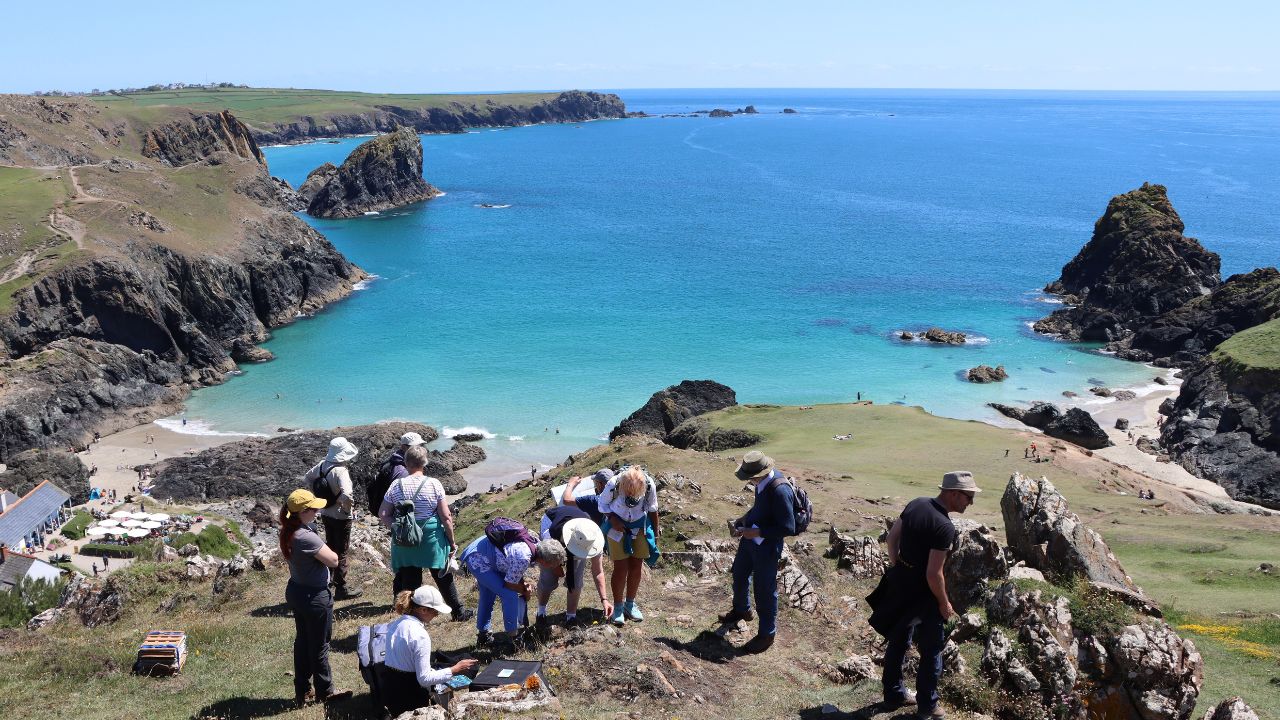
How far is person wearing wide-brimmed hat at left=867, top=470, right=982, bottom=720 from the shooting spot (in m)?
9.78

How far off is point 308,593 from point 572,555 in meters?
3.49

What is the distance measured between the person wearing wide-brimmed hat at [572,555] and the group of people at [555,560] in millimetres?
18

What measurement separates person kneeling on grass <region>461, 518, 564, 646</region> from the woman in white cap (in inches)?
78.8

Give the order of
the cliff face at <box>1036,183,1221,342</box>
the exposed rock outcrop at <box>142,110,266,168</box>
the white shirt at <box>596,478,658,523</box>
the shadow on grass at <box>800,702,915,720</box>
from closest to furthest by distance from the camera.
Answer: the shadow on grass at <box>800,702,915,720</box> < the white shirt at <box>596,478,658,523</box> < the cliff face at <box>1036,183,1221,342</box> < the exposed rock outcrop at <box>142,110,266,168</box>

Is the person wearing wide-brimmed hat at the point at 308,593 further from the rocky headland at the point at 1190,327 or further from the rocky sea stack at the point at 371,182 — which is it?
the rocky sea stack at the point at 371,182

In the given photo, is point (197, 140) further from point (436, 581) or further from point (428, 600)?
point (428, 600)

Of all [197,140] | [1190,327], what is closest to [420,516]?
[1190,327]

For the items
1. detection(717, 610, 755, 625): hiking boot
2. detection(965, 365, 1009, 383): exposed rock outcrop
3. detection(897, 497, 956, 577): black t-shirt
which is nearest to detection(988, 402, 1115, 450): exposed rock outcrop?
detection(965, 365, 1009, 383): exposed rock outcrop

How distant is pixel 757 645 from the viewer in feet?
41.5

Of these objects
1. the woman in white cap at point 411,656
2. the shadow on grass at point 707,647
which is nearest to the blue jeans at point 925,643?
the shadow on grass at point 707,647

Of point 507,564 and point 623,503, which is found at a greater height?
point 623,503

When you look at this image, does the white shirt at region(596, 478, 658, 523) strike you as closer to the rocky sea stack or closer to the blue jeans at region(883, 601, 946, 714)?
the blue jeans at region(883, 601, 946, 714)

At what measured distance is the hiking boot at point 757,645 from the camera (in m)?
12.6

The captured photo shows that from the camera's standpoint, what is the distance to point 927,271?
99625 millimetres
